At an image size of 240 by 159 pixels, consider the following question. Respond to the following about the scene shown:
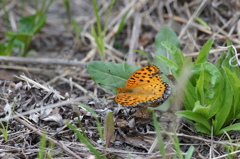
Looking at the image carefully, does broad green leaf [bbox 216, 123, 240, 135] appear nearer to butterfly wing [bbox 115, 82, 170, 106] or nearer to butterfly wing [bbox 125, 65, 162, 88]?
butterfly wing [bbox 115, 82, 170, 106]

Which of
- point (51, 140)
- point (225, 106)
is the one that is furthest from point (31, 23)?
point (225, 106)

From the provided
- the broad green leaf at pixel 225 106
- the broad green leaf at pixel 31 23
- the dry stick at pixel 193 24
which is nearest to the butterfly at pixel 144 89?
the broad green leaf at pixel 225 106

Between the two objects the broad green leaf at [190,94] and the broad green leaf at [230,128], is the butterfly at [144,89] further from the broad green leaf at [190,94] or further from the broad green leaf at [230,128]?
the broad green leaf at [230,128]

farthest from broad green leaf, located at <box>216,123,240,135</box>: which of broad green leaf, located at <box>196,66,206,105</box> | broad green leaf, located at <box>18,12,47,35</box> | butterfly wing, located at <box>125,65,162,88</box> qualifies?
broad green leaf, located at <box>18,12,47,35</box>

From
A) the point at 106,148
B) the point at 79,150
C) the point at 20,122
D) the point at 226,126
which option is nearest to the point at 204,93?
the point at 226,126

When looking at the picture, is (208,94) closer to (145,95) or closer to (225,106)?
(225,106)

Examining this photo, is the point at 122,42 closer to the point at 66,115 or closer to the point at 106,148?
the point at 66,115
